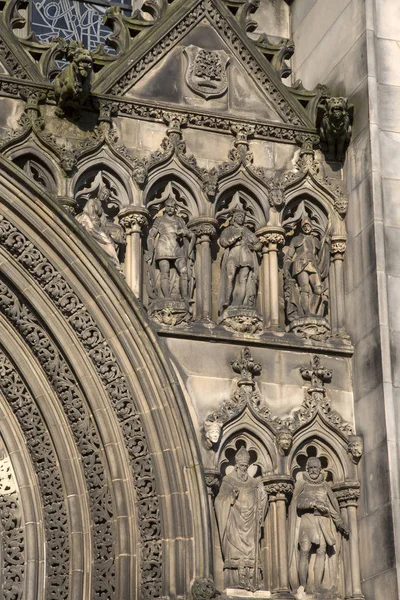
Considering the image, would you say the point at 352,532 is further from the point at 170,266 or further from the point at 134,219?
the point at 134,219

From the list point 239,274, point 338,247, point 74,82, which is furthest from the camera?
point 338,247

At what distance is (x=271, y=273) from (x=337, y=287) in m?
0.78

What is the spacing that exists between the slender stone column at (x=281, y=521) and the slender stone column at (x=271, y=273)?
70.4 inches

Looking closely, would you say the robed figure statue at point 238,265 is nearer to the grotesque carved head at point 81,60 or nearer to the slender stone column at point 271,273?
the slender stone column at point 271,273

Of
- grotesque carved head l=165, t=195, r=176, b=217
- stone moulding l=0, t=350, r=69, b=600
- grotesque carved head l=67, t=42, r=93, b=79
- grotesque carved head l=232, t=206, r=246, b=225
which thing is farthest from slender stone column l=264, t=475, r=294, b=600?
grotesque carved head l=67, t=42, r=93, b=79

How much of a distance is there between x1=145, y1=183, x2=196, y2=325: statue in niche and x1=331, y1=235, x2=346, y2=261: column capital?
164 cm

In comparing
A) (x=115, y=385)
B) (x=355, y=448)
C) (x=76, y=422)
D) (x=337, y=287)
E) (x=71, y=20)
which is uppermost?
(x=71, y=20)

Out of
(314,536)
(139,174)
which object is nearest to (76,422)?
(314,536)

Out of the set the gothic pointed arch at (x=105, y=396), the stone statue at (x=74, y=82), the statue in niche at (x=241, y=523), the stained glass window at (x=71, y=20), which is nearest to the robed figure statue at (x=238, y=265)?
the gothic pointed arch at (x=105, y=396)

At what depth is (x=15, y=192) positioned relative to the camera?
16.1 meters

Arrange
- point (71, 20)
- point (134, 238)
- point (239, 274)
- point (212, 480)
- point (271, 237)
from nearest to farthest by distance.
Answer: point (212, 480) < point (134, 238) < point (239, 274) < point (271, 237) < point (71, 20)

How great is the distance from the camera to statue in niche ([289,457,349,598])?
51.7 ft

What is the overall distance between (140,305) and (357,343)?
8.17 feet

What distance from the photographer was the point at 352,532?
629 inches
